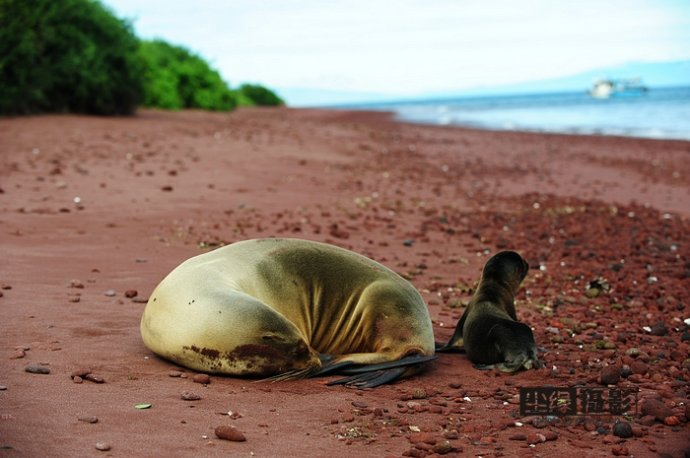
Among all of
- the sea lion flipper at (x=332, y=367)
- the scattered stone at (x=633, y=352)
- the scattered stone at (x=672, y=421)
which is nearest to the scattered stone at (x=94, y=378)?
the sea lion flipper at (x=332, y=367)

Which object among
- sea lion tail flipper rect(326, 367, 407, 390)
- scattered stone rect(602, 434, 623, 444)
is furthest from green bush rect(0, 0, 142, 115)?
scattered stone rect(602, 434, 623, 444)

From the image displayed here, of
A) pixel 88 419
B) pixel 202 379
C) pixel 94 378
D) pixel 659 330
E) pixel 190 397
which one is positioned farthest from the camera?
pixel 659 330

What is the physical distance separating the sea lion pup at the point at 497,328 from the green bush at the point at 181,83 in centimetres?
3179

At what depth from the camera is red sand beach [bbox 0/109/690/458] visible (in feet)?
14.8

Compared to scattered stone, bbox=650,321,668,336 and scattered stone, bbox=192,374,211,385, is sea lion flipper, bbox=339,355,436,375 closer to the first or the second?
scattered stone, bbox=192,374,211,385

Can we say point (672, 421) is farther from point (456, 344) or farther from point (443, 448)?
point (456, 344)

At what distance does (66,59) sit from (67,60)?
6 cm

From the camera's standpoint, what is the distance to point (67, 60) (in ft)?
83.9

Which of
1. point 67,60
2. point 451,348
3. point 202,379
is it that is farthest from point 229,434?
point 67,60

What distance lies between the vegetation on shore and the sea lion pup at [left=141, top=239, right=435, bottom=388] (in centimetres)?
1952

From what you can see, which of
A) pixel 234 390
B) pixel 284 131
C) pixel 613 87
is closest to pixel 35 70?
pixel 284 131

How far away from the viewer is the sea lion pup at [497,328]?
580 cm

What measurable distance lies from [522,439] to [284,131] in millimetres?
22106

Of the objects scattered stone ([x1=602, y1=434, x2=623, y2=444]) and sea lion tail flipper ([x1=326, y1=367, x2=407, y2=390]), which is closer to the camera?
scattered stone ([x1=602, y1=434, x2=623, y2=444])
